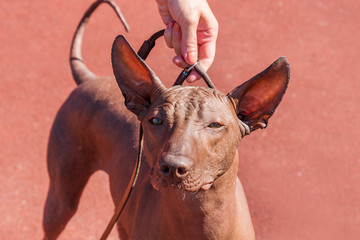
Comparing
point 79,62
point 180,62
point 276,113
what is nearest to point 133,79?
point 180,62

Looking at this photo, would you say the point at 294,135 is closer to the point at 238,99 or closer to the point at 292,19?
the point at 292,19

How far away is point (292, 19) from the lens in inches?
331

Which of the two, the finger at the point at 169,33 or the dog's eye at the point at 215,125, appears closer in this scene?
the dog's eye at the point at 215,125

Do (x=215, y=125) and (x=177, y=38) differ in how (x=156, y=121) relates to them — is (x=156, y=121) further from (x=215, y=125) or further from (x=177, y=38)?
(x=177, y=38)

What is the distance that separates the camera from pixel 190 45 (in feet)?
9.30

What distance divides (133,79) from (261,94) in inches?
28.6

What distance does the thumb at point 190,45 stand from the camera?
2.83m

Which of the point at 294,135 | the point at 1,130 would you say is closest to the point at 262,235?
the point at 294,135

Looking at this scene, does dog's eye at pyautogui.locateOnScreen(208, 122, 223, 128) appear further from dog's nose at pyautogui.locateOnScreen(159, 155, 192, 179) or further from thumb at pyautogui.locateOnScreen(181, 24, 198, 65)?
thumb at pyautogui.locateOnScreen(181, 24, 198, 65)

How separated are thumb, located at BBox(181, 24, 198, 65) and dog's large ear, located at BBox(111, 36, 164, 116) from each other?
28cm

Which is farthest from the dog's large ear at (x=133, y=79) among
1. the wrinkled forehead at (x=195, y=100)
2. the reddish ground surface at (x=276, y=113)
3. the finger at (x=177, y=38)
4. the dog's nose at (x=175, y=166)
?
the reddish ground surface at (x=276, y=113)

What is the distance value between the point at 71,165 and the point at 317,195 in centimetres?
291

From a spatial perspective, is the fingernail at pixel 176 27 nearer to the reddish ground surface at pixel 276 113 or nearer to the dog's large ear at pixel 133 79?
the dog's large ear at pixel 133 79

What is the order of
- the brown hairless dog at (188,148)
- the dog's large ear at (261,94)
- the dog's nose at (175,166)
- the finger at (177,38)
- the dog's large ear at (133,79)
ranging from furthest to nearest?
1. the finger at (177,38)
2. the dog's large ear at (133,79)
3. the dog's large ear at (261,94)
4. the brown hairless dog at (188,148)
5. the dog's nose at (175,166)
